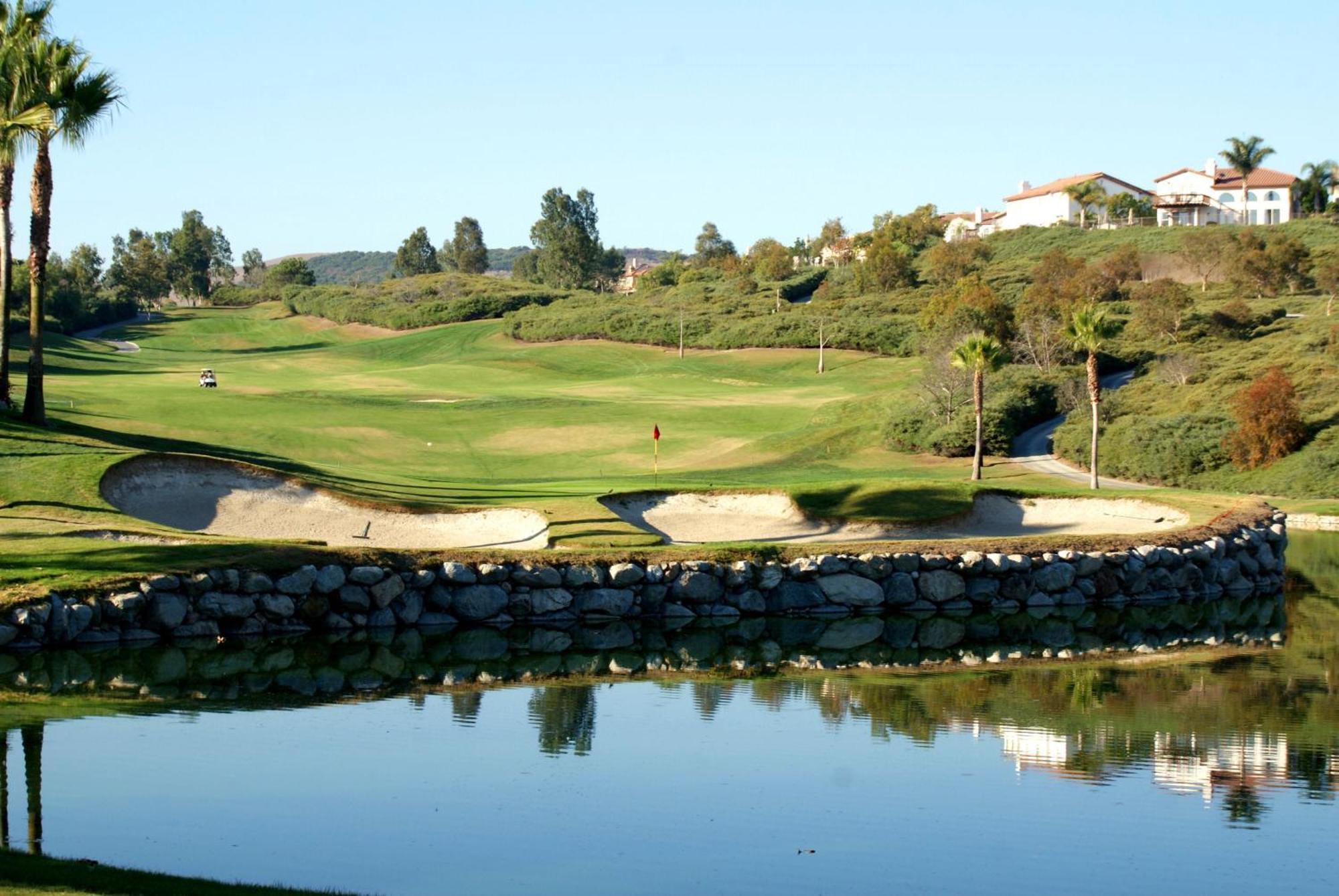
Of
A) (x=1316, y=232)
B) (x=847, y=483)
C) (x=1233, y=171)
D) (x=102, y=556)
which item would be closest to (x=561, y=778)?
(x=102, y=556)

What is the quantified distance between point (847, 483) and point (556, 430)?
27.7m

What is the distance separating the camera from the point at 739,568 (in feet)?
90.8

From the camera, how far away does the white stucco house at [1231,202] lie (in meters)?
153

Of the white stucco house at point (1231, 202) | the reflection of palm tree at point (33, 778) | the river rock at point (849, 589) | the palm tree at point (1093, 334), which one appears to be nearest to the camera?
the reflection of palm tree at point (33, 778)

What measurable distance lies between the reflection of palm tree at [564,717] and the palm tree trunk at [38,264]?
2038 centimetres

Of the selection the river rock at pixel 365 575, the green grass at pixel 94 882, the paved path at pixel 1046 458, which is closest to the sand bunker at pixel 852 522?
the river rock at pixel 365 575

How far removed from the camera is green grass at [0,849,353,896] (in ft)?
32.4

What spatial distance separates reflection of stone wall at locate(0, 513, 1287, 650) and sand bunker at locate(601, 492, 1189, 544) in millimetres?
2045

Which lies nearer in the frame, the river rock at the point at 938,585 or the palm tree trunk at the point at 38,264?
the river rock at the point at 938,585

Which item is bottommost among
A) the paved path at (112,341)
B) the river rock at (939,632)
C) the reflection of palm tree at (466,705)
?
the river rock at (939,632)

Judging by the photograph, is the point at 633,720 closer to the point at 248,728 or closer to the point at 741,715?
the point at 741,715

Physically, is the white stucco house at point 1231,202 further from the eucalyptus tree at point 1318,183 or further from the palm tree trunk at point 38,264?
the palm tree trunk at point 38,264

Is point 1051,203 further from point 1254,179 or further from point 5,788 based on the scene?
point 5,788

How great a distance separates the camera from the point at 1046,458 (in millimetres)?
61594
